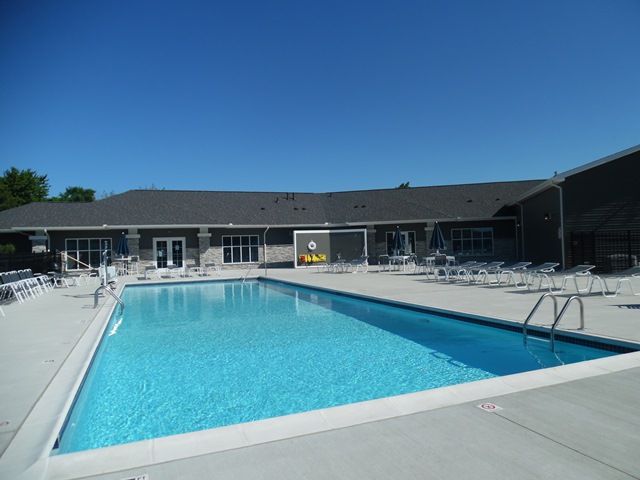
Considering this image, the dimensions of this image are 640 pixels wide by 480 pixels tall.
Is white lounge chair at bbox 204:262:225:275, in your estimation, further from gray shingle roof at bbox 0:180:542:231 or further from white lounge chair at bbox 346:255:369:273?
white lounge chair at bbox 346:255:369:273

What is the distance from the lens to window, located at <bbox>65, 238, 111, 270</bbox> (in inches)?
869

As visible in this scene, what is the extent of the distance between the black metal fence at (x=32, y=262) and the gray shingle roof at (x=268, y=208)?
5.59 feet

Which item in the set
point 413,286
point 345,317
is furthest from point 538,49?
point 345,317

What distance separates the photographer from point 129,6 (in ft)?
28.3

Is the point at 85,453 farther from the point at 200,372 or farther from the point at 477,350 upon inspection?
the point at 477,350

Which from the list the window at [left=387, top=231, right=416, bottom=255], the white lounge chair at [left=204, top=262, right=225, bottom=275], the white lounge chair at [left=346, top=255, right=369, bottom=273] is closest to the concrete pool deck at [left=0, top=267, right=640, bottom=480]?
the white lounge chair at [left=346, top=255, right=369, bottom=273]

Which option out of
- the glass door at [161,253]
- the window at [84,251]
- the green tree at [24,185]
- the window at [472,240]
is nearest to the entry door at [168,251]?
the glass door at [161,253]

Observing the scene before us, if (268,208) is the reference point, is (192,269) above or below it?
below

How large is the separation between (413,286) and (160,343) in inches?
321

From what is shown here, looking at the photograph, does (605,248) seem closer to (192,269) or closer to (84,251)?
(192,269)

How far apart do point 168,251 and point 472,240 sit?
56.4ft

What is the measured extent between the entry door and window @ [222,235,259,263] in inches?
93.1

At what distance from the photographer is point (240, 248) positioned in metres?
25.3

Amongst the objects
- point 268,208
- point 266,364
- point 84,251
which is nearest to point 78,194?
point 84,251
